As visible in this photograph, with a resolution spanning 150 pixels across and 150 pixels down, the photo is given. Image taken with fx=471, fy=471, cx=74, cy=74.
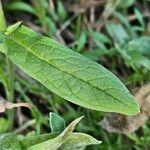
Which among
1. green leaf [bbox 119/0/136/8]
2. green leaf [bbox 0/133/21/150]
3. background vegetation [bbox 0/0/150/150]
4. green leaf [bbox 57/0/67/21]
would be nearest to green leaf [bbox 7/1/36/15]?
background vegetation [bbox 0/0/150/150]

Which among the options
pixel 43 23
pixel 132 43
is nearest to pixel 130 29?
pixel 132 43

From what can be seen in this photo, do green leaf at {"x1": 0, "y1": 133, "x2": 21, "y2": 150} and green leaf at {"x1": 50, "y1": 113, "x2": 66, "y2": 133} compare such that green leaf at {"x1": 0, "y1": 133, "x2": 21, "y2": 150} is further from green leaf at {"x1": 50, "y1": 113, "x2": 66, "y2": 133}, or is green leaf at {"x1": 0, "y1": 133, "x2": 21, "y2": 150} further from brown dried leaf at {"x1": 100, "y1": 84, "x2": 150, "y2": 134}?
brown dried leaf at {"x1": 100, "y1": 84, "x2": 150, "y2": 134}

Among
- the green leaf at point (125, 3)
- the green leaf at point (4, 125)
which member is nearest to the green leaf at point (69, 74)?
the green leaf at point (4, 125)

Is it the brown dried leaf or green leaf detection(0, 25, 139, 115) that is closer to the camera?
green leaf detection(0, 25, 139, 115)

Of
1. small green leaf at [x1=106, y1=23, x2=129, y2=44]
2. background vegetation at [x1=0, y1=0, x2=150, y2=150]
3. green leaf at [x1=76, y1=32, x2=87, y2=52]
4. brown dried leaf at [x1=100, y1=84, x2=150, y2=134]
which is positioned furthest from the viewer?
small green leaf at [x1=106, y1=23, x2=129, y2=44]

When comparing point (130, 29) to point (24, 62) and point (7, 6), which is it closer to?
point (7, 6)

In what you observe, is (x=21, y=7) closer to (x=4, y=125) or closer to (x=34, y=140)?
(x=4, y=125)

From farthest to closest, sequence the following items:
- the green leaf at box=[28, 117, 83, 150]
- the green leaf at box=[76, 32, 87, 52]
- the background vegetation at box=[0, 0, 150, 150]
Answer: the green leaf at box=[76, 32, 87, 52] < the background vegetation at box=[0, 0, 150, 150] < the green leaf at box=[28, 117, 83, 150]
